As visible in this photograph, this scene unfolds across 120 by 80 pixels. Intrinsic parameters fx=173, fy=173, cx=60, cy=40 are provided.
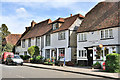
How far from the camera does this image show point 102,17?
2464 centimetres

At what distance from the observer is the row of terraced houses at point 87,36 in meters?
21.8

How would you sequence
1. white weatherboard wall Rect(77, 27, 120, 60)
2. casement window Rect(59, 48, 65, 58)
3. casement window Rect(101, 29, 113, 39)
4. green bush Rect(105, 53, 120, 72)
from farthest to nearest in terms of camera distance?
casement window Rect(59, 48, 65, 58)
casement window Rect(101, 29, 113, 39)
white weatherboard wall Rect(77, 27, 120, 60)
green bush Rect(105, 53, 120, 72)

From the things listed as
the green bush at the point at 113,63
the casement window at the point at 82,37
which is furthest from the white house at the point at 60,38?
the green bush at the point at 113,63

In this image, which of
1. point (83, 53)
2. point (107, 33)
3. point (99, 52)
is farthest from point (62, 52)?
point (107, 33)

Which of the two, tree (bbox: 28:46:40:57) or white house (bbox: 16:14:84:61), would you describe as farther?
tree (bbox: 28:46:40:57)

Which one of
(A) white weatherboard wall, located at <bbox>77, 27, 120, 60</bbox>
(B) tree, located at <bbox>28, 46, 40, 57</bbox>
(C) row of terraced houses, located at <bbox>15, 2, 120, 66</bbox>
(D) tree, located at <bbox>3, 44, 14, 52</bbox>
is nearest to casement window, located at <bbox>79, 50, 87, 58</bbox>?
(C) row of terraced houses, located at <bbox>15, 2, 120, 66</bbox>

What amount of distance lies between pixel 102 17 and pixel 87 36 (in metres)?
3.44

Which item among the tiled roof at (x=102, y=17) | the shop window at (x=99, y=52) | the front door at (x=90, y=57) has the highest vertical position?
the tiled roof at (x=102, y=17)

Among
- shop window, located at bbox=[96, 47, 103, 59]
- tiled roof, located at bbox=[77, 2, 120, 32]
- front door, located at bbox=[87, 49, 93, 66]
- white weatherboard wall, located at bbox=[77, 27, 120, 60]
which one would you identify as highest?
tiled roof, located at bbox=[77, 2, 120, 32]

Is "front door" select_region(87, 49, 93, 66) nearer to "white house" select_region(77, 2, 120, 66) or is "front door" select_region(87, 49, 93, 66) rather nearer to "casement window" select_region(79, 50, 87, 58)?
"white house" select_region(77, 2, 120, 66)

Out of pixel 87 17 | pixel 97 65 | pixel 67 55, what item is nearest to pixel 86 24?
pixel 87 17

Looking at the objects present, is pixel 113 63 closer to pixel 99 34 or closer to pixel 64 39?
pixel 99 34

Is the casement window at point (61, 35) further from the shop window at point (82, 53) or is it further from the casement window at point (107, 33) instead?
the casement window at point (107, 33)

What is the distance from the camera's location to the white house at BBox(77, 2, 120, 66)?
70.5 feet
